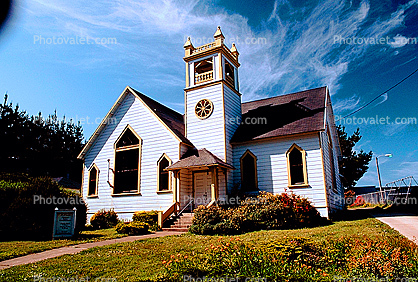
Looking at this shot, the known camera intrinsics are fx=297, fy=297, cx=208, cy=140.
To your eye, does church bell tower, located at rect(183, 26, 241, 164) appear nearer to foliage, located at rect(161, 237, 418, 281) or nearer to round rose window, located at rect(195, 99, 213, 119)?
round rose window, located at rect(195, 99, 213, 119)

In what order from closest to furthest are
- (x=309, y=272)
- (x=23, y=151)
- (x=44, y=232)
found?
(x=309, y=272) < (x=44, y=232) < (x=23, y=151)

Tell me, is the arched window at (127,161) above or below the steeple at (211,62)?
below

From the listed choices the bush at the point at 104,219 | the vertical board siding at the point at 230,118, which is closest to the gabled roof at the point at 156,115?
the vertical board siding at the point at 230,118

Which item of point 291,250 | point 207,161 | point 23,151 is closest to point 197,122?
point 207,161

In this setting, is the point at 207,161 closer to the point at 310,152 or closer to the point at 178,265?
the point at 310,152

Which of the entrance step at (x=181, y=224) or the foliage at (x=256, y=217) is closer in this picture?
the foliage at (x=256, y=217)

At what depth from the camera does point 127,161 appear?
2288 centimetres

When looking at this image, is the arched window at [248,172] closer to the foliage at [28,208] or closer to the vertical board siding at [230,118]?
the vertical board siding at [230,118]

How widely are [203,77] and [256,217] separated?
39.5 feet

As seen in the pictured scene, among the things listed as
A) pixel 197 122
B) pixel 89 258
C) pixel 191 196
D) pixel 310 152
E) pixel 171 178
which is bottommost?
pixel 89 258

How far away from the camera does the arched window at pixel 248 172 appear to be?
20141 millimetres

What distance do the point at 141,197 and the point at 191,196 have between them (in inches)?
144

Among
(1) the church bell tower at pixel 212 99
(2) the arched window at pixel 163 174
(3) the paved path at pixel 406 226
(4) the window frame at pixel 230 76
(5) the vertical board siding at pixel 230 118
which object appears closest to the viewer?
(3) the paved path at pixel 406 226

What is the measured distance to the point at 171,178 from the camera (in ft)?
65.8
